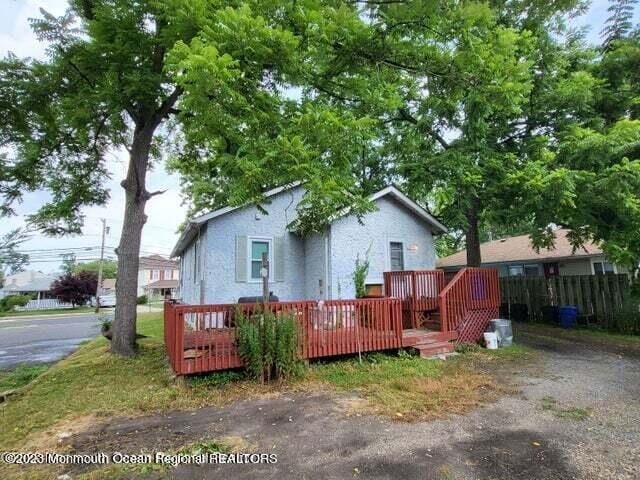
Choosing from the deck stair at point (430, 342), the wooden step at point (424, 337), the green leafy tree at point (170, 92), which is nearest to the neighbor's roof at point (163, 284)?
the green leafy tree at point (170, 92)

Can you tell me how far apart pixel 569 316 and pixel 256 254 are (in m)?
11.2

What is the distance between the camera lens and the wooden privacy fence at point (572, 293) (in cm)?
1117

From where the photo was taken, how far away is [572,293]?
1241 cm

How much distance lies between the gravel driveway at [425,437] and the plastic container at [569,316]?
7168 millimetres

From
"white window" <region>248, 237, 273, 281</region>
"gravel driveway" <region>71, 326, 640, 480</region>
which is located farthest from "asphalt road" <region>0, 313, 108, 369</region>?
"gravel driveway" <region>71, 326, 640, 480</region>

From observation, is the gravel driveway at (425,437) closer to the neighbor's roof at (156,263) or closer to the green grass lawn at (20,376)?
the green grass lawn at (20,376)

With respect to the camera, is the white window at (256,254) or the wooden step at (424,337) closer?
the wooden step at (424,337)

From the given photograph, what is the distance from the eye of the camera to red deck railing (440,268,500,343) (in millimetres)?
8703

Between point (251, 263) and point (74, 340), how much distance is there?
8.47 m

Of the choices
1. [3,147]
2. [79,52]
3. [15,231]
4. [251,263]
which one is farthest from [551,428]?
[3,147]

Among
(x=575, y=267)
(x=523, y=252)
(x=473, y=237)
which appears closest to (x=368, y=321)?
(x=473, y=237)

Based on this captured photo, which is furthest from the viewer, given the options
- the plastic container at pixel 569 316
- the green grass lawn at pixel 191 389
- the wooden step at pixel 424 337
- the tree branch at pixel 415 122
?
the tree branch at pixel 415 122

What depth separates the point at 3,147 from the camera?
28.3 ft

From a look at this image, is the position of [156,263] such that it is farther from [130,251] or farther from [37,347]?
[130,251]
